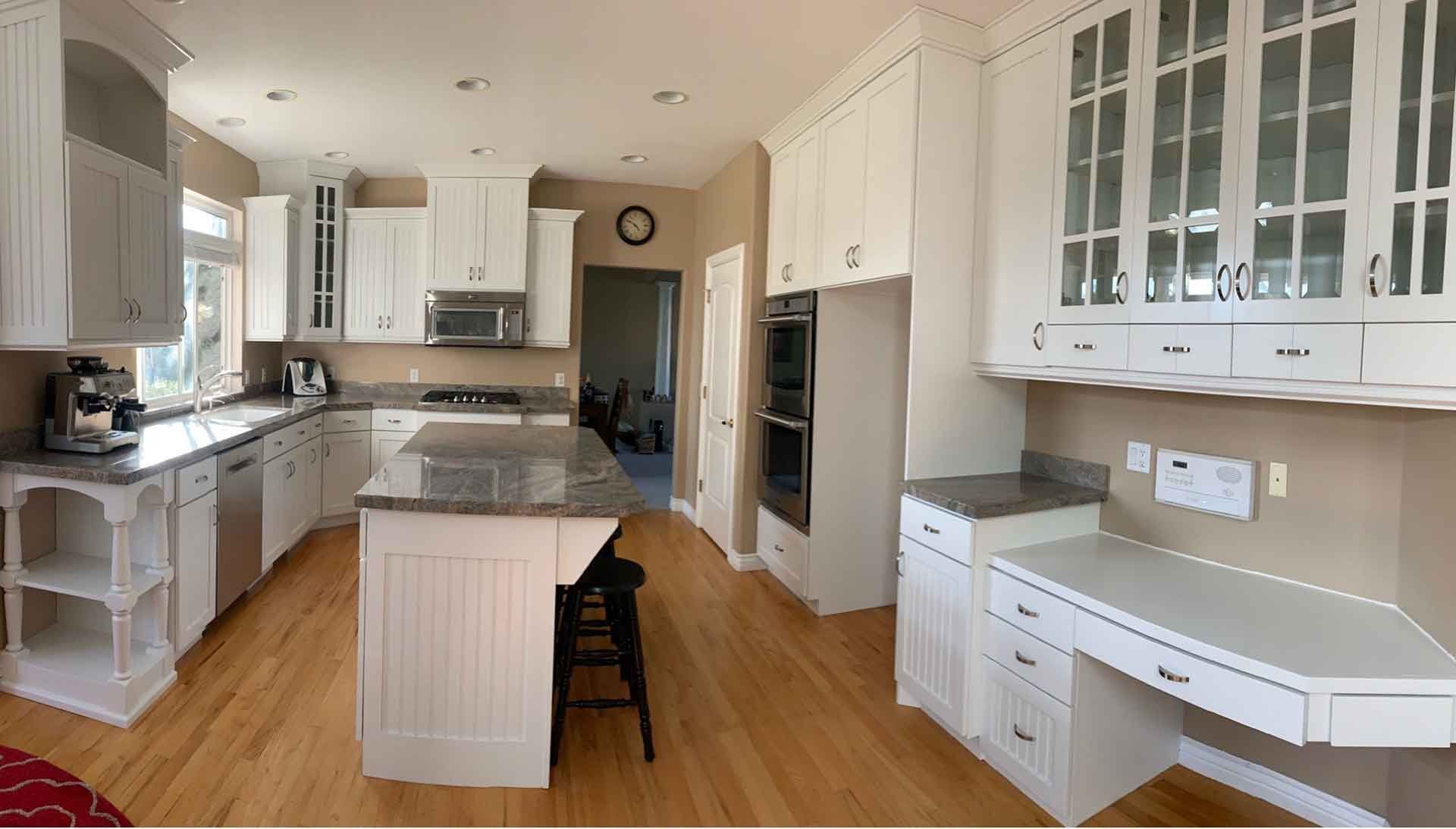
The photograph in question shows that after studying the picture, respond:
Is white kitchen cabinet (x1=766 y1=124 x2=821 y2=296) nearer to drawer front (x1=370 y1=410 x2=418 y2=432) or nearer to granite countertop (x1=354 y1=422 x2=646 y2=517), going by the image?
granite countertop (x1=354 y1=422 x2=646 y2=517)

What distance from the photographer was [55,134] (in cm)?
247

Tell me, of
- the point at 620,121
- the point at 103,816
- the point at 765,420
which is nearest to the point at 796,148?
the point at 620,121

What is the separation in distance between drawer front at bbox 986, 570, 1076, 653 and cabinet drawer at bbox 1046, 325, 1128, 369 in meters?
0.73

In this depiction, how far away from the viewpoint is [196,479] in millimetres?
3021

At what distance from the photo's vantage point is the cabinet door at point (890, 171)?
2.87 metres

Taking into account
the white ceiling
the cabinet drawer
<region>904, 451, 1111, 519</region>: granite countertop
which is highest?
the white ceiling

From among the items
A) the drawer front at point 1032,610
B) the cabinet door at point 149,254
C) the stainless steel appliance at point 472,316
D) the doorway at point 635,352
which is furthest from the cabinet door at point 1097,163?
the doorway at point 635,352

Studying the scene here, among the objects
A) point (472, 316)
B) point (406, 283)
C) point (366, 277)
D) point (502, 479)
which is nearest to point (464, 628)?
point (502, 479)

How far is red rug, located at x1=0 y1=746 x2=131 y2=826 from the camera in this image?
46.4 inches

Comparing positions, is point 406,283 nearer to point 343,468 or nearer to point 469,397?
point 469,397

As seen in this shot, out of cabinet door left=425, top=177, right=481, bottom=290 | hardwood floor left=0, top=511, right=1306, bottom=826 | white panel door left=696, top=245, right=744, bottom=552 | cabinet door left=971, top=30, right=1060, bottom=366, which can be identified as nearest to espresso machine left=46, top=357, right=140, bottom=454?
hardwood floor left=0, top=511, right=1306, bottom=826

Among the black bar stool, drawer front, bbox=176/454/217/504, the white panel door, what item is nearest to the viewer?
the black bar stool

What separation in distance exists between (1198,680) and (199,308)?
5.41 meters

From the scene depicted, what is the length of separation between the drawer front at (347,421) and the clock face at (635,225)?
2.27 metres
